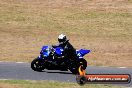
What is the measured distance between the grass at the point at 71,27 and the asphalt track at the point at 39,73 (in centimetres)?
182

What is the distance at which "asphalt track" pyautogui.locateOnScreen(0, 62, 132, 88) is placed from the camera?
1884 centimetres

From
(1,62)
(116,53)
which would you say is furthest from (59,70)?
(116,53)

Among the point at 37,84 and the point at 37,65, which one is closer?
the point at 37,84

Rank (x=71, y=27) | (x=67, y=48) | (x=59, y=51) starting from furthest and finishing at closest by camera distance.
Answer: (x=71, y=27) → (x=59, y=51) → (x=67, y=48)

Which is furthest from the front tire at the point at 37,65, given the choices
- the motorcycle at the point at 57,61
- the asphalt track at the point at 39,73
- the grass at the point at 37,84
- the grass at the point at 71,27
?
the grass at the point at 71,27

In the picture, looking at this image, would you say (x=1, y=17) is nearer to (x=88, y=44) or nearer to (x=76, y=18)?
(x=76, y=18)

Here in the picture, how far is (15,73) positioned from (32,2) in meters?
18.9

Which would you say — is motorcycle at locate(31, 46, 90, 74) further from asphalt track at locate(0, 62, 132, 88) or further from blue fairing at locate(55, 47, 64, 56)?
asphalt track at locate(0, 62, 132, 88)

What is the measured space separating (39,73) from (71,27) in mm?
13138

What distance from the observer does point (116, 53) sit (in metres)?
26.6

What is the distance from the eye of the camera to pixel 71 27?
32.8 metres

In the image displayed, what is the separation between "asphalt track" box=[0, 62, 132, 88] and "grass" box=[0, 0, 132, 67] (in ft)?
5.97

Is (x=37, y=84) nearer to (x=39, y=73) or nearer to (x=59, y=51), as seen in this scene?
(x=39, y=73)

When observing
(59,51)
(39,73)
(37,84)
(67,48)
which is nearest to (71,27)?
(59,51)
